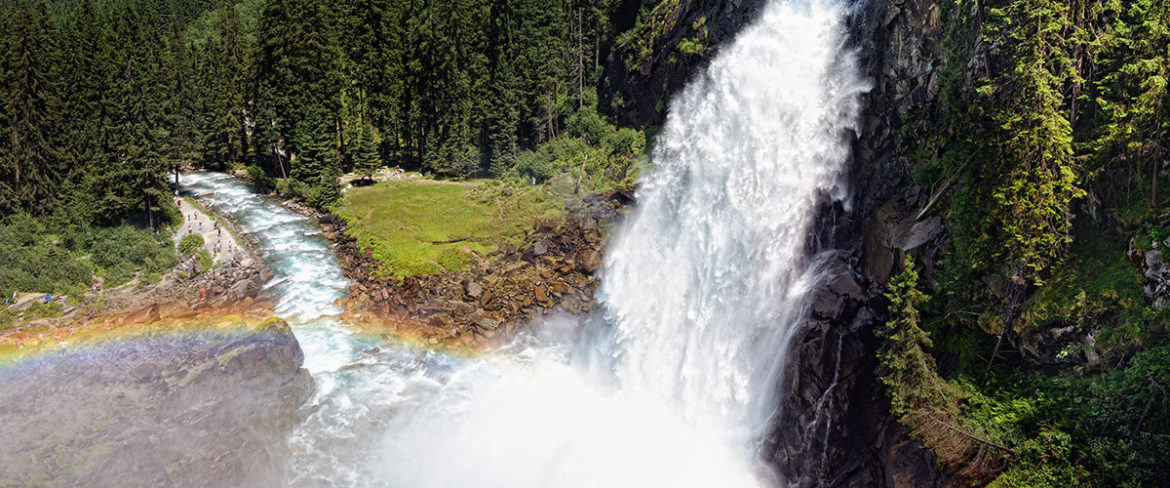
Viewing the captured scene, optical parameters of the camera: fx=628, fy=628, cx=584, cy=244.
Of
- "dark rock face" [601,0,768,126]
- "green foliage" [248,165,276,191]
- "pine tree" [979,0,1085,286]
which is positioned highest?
"dark rock face" [601,0,768,126]

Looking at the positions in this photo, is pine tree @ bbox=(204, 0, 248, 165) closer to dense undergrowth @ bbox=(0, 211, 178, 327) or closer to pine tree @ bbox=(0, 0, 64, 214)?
pine tree @ bbox=(0, 0, 64, 214)

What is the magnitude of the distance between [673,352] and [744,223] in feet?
20.0

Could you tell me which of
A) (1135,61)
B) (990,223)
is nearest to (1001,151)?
(990,223)

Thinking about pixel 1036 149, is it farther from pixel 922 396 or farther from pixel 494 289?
pixel 494 289

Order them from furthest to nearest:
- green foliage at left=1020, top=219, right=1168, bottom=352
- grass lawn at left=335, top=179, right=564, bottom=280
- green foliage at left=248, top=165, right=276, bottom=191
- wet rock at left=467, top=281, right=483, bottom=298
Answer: green foliage at left=248, top=165, right=276, bottom=191, grass lawn at left=335, top=179, right=564, bottom=280, wet rock at left=467, top=281, right=483, bottom=298, green foliage at left=1020, top=219, right=1168, bottom=352

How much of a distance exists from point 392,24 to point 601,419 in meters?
40.5

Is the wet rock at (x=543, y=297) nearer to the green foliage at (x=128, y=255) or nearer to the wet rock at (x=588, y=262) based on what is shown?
the wet rock at (x=588, y=262)

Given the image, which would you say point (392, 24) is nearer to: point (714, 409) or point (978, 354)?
point (714, 409)

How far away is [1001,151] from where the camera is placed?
52.3ft

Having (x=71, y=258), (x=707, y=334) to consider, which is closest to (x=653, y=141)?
(x=707, y=334)

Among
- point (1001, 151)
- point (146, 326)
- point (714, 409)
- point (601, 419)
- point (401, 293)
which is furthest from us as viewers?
point (401, 293)

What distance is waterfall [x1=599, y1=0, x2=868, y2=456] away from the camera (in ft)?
75.8

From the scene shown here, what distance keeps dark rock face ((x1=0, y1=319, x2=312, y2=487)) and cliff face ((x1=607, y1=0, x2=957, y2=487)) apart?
18.2 meters

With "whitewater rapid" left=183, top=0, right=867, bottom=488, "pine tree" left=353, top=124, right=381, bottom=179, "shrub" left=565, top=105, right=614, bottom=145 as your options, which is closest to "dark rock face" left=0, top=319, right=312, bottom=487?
"whitewater rapid" left=183, top=0, right=867, bottom=488
